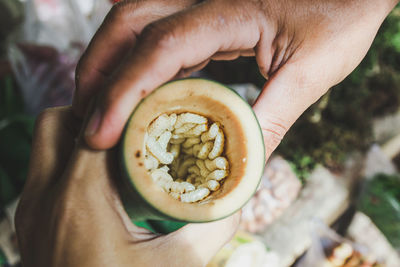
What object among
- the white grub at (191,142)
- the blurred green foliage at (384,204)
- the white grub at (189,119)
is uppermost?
the white grub at (189,119)

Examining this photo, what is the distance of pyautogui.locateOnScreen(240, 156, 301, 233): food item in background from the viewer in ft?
5.06

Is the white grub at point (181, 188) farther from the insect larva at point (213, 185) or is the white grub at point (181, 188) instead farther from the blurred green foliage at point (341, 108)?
the blurred green foliage at point (341, 108)

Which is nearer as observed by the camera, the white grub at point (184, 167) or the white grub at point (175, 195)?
the white grub at point (175, 195)

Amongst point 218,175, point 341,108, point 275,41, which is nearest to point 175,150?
point 218,175

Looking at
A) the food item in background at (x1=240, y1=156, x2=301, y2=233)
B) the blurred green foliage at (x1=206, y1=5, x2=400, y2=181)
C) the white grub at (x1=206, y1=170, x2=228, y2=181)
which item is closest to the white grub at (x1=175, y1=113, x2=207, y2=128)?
the white grub at (x1=206, y1=170, x2=228, y2=181)

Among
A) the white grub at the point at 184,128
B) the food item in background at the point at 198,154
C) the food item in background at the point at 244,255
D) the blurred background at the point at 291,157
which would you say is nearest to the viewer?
the food item in background at the point at 198,154

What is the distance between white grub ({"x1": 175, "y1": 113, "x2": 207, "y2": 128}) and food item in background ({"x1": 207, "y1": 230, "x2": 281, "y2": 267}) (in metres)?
0.91

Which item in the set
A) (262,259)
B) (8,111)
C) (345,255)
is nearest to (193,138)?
(262,259)

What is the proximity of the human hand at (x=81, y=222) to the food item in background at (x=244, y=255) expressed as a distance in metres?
0.69

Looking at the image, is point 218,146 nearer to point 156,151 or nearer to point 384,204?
point 156,151

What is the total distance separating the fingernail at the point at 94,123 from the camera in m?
0.52

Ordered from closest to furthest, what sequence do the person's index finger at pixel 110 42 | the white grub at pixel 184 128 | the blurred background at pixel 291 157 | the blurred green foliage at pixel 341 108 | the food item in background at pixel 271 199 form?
the white grub at pixel 184 128 < the person's index finger at pixel 110 42 < the blurred background at pixel 291 157 < the food item in background at pixel 271 199 < the blurred green foliage at pixel 341 108

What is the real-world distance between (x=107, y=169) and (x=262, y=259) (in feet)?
3.44

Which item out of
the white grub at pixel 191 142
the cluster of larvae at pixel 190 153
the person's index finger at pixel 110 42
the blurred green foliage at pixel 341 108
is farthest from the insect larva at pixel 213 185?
the blurred green foliage at pixel 341 108
